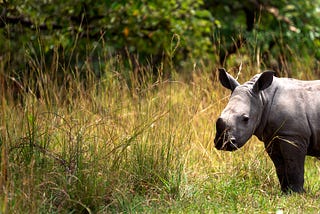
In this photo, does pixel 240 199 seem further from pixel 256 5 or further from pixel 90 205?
pixel 256 5

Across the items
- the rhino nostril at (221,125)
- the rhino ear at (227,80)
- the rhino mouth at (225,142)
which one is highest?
the rhino ear at (227,80)

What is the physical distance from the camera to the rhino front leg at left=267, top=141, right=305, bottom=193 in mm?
5355

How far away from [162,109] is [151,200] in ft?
4.10

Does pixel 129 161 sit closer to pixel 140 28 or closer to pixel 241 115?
pixel 241 115

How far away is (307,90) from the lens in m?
5.55

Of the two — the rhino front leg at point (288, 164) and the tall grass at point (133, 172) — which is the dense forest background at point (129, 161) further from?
the rhino front leg at point (288, 164)

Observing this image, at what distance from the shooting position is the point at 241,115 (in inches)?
206

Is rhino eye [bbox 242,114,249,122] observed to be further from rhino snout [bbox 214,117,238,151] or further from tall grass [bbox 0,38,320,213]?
tall grass [bbox 0,38,320,213]

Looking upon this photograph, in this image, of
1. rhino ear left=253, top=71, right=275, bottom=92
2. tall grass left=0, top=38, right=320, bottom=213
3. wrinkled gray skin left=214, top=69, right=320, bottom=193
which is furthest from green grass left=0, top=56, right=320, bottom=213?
rhino ear left=253, top=71, right=275, bottom=92

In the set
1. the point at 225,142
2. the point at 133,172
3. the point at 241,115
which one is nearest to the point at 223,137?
the point at 225,142

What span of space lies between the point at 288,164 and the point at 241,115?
0.57 m

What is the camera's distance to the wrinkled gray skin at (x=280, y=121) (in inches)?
207

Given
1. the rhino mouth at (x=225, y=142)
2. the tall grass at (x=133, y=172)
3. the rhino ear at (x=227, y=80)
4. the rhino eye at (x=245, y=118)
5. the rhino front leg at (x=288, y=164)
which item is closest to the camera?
the tall grass at (x=133, y=172)

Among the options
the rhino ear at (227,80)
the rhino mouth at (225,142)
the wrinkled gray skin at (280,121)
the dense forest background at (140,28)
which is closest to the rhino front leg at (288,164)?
the wrinkled gray skin at (280,121)
